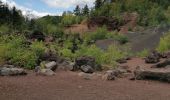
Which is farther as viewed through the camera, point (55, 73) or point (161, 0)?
point (161, 0)

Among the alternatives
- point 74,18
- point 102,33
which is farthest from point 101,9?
point 102,33

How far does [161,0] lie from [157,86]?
61.8m

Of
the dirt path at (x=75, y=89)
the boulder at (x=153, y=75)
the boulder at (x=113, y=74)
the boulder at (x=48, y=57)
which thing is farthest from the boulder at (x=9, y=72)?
the boulder at (x=153, y=75)

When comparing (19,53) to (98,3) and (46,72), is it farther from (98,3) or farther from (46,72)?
(98,3)

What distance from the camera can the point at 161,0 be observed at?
72.3m

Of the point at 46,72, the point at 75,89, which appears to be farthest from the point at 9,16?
the point at 75,89

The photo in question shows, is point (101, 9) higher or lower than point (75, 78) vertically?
higher

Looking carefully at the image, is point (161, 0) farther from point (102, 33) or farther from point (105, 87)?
point (105, 87)

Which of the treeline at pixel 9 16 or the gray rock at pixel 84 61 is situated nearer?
the gray rock at pixel 84 61

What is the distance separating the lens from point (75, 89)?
11.0 meters

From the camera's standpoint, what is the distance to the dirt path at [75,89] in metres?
9.82

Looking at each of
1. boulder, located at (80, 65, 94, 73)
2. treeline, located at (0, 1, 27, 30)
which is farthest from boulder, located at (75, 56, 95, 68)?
treeline, located at (0, 1, 27, 30)

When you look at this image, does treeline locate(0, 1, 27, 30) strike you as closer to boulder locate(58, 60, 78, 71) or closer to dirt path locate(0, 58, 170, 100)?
boulder locate(58, 60, 78, 71)

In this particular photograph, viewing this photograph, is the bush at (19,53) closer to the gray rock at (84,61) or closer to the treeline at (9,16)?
the gray rock at (84,61)
